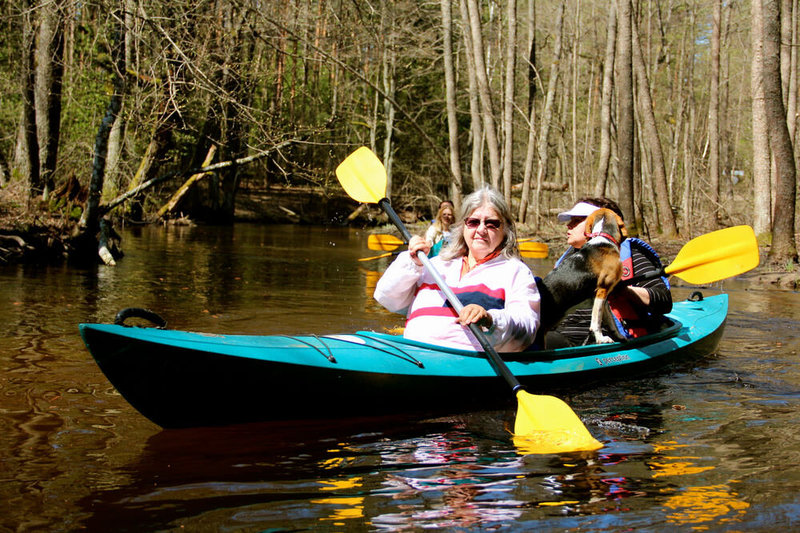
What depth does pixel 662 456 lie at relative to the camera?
3.38 m

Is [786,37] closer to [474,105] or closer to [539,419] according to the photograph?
[474,105]

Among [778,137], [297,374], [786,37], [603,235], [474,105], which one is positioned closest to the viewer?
[297,374]

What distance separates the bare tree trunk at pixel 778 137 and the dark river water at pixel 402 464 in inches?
223

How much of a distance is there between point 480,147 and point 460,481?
14226mm

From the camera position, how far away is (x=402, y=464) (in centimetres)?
320

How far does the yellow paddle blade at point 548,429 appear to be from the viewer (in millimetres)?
3465

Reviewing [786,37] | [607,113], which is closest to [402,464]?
[607,113]

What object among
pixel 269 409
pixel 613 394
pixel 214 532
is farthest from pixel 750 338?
pixel 214 532

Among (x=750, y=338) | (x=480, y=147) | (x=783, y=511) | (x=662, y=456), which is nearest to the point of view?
(x=783, y=511)

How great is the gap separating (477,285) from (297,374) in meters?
1.07

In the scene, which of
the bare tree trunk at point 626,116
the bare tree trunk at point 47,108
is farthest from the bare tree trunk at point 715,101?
the bare tree trunk at point 47,108

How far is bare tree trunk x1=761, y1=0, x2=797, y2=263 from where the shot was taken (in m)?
10.4

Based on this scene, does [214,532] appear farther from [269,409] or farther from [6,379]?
[6,379]

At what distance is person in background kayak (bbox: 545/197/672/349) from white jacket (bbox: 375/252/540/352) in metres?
1.03
